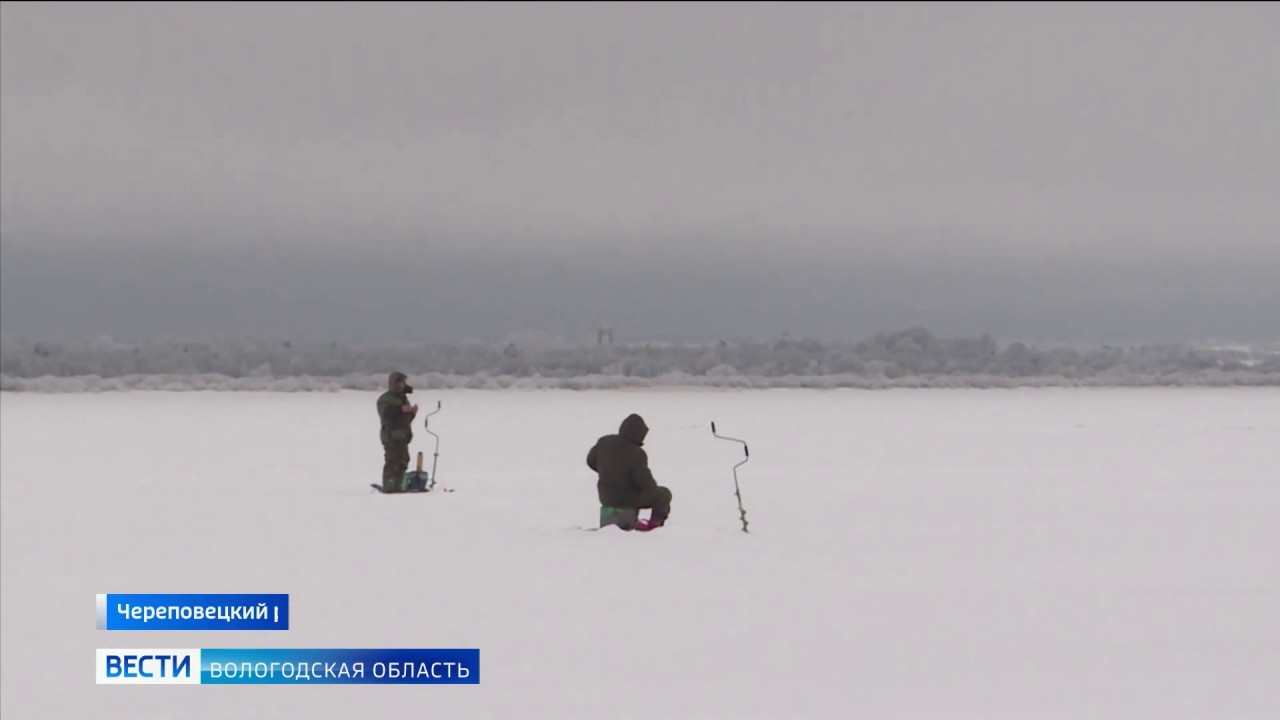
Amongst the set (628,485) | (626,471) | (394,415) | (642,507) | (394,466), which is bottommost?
(642,507)

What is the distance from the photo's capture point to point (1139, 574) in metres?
9.48

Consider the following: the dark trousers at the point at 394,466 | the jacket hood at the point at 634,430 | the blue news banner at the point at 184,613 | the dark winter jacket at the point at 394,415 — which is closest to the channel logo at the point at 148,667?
the blue news banner at the point at 184,613

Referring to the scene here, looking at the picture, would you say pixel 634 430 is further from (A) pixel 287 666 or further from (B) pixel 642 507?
(A) pixel 287 666

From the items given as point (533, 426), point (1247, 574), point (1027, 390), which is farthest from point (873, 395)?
point (1247, 574)

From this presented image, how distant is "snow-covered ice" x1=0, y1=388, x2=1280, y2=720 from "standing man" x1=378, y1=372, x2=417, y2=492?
302 millimetres

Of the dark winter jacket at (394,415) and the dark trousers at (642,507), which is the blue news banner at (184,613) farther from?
the dark winter jacket at (394,415)

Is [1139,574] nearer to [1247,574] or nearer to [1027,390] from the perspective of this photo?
[1247,574]

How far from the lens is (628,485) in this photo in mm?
11289

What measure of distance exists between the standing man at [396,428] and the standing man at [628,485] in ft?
10.3

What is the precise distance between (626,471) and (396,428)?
11.9ft

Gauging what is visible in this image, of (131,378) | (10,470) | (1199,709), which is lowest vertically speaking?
(1199,709)

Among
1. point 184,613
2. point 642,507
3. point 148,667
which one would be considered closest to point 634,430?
point 642,507

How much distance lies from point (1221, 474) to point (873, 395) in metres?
30.6

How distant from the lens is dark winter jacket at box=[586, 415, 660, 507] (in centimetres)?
1124
